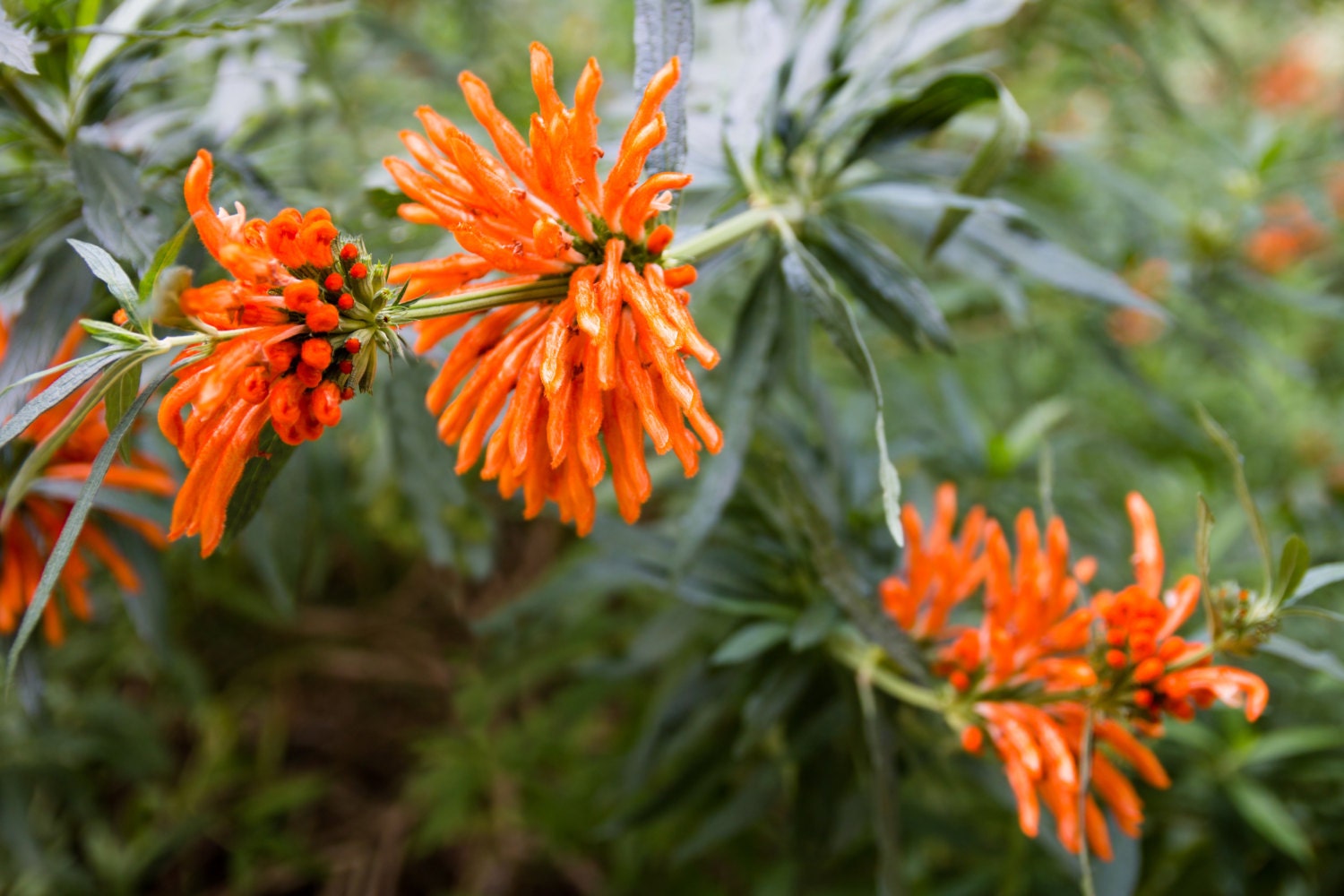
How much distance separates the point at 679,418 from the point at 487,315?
0.60ft

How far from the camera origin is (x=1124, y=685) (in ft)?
2.48

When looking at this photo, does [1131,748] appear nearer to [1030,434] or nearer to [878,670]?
[878,670]

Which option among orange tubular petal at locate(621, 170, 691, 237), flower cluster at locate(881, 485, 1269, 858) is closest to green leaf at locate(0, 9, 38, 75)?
orange tubular petal at locate(621, 170, 691, 237)

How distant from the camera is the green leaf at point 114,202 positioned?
712 mm

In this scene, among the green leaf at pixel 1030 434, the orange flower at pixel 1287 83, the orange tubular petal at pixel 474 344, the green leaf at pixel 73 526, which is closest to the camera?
the green leaf at pixel 73 526

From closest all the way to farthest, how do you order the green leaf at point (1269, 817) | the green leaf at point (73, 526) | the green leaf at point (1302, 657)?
the green leaf at point (73, 526) → the green leaf at point (1302, 657) → the green leaf at point (1269, 817)

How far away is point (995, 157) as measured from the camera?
2.73 ft

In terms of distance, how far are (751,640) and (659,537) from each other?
20cm

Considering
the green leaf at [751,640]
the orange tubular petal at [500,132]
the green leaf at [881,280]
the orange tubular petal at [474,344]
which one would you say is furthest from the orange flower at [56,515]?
the green leaf at [881,280]

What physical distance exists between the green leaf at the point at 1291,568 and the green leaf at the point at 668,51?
56 cm

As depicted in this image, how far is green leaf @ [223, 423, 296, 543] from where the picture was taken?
0.62m

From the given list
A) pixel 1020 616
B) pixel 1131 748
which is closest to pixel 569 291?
pixel 1020 616

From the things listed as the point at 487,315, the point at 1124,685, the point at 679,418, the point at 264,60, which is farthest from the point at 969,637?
the point at 264,60

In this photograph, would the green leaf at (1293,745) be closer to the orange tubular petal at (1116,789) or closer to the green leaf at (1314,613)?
the orange tubular petal at (1116,789)
